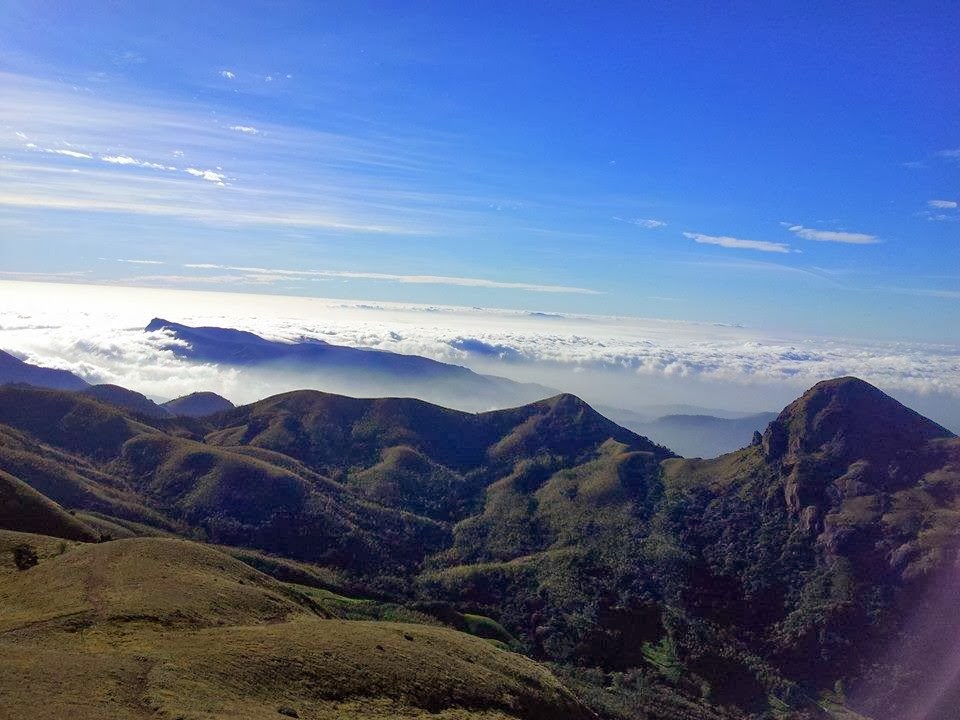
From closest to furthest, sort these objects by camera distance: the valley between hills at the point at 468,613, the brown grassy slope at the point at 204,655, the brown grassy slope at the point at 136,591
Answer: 1. the brown grassy slope at the point at 204,655
2. the valley between hills at the point at 468,613
3. the brown grassy slope at the point at 136,591

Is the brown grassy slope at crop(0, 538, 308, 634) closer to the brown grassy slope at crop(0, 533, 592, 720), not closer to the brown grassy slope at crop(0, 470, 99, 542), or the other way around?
the brown grassy slope at crop(0, 533, 592, 720)

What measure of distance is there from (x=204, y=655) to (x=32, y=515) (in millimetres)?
82801

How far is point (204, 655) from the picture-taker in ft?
183

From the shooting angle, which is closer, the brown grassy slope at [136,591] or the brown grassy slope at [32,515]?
the brown grassy slope at [136,591]

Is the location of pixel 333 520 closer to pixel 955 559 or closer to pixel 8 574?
pixel 8 574

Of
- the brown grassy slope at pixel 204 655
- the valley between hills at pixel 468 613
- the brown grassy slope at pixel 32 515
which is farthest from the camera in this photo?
the brown grassy slope at pixel 32 515

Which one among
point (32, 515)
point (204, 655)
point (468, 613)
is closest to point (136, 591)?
point (204, 655)

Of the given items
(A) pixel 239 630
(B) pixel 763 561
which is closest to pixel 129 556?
(A) pixel 239 630

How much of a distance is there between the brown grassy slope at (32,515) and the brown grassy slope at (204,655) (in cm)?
3506

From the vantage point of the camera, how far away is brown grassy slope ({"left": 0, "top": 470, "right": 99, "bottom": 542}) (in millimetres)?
114062

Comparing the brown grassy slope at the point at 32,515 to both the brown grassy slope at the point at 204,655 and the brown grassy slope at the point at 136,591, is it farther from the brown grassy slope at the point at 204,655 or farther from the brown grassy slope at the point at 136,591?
the brown grassy slope at the point at 204,655

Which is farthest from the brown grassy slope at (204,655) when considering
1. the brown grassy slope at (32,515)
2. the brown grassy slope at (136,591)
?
the brown grassy slope at (32,515)

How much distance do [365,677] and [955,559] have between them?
159851 mm

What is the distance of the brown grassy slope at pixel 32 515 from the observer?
114062 millimetres
